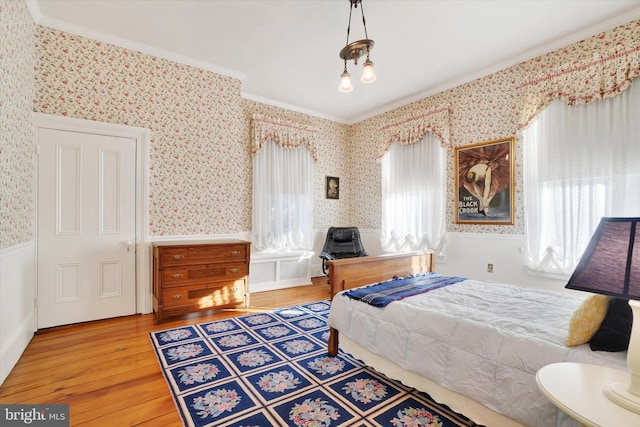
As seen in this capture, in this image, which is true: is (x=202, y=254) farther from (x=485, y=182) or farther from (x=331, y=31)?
(x=485, y=182)

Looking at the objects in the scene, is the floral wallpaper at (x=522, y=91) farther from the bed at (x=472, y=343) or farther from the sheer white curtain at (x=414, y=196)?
the bed at (x=472, y=343)

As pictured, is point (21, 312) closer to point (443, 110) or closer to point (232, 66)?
point (232, 66)

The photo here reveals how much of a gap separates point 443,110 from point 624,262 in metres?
3.63

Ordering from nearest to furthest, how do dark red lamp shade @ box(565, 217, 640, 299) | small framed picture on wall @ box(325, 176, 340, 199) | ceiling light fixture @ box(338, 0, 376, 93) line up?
dark red lamp shade @ box(565, 217, 640, 299) → ceiling light fixture @ box(338, 0, 376, 93) → small framed picture on wall @ box(325, 176, 340, 199)

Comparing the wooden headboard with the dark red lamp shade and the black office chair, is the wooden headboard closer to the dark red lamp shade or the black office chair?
the dark red lamp shade

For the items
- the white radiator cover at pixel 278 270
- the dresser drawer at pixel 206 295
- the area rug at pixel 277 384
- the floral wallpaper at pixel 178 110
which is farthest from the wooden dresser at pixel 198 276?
the white radiator cover at pixel 278 270

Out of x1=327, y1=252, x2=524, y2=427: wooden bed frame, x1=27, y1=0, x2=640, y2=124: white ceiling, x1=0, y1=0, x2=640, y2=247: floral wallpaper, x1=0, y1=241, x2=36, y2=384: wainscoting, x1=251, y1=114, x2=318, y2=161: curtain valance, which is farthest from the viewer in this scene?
x1=251, y1=114, x2=318, y2=161: curtain valance

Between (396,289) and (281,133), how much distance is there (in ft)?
10.9

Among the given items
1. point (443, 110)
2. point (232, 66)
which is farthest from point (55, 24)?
point (443, 110)

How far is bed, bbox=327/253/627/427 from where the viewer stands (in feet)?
4.33

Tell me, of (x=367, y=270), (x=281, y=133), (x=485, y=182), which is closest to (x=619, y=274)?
(x=367, y=270)

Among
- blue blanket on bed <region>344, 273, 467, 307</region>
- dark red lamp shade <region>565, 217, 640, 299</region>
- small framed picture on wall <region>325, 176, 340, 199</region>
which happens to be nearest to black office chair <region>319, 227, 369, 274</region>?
small framed picture on wall <region>325, 176, 340, 199</region>

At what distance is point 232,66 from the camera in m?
3.78

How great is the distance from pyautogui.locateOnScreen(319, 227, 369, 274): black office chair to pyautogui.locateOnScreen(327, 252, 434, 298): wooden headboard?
67.5 inches
